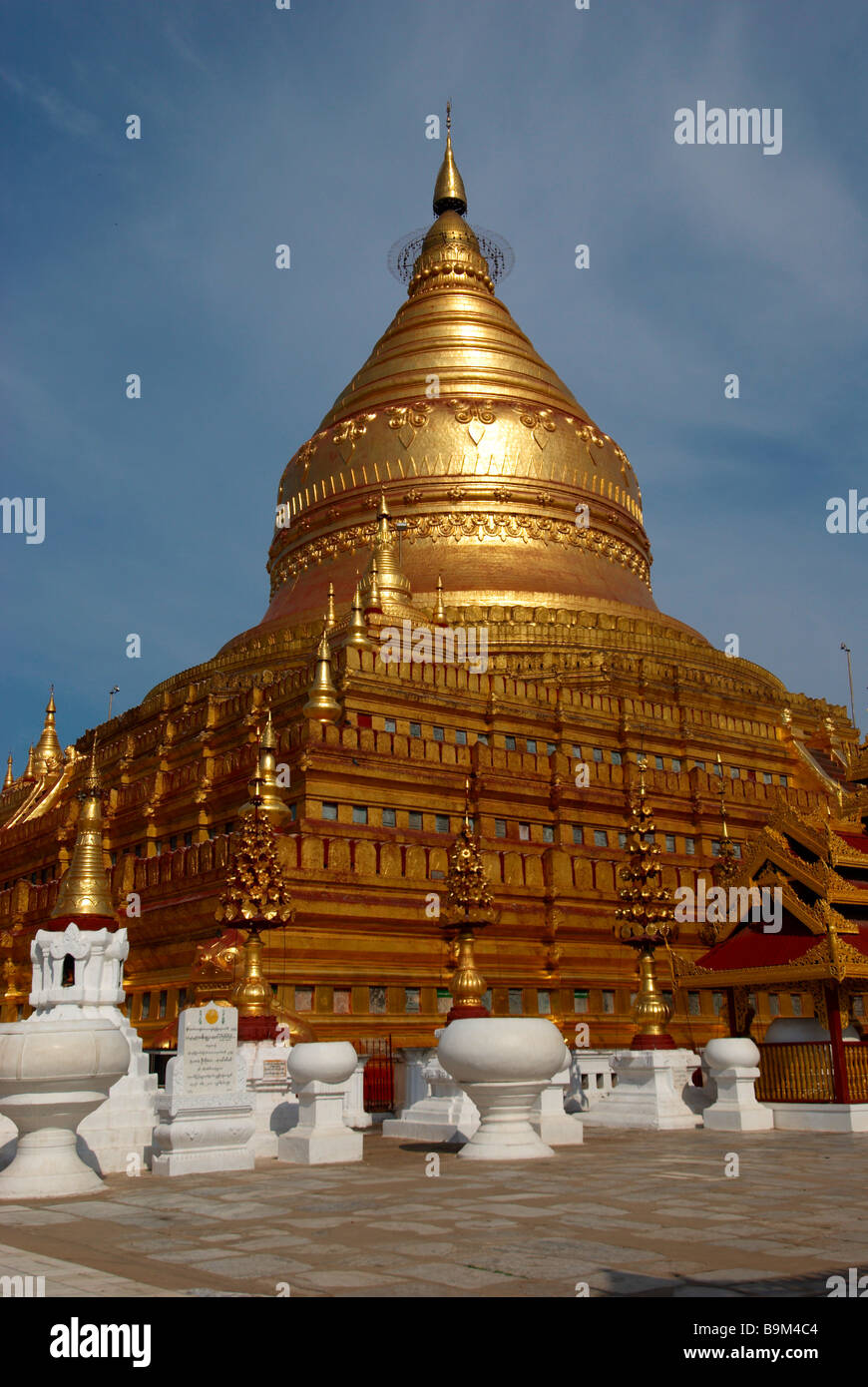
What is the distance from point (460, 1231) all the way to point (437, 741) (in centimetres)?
2135

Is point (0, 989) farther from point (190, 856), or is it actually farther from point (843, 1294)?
point (843, 1294)

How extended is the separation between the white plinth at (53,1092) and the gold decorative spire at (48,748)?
1439 inches

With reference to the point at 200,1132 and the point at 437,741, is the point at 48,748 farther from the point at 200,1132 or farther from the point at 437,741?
the point at 200,1132

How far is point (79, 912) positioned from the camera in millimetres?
18828

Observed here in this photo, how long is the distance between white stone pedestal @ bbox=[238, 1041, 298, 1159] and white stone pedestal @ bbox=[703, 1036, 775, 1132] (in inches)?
258

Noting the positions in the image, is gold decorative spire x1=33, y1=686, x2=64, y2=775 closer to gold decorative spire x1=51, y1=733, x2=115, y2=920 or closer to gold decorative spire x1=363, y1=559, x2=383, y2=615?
gold decorative spire x1=363, y1=559, x2=383, y2=615

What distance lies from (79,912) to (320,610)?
2303cm

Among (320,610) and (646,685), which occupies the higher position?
(320,610)

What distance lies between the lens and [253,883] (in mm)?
19391

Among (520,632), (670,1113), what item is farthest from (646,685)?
(670,1113)

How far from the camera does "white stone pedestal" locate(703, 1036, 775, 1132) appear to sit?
61.2ft

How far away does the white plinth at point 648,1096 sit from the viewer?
1939cm

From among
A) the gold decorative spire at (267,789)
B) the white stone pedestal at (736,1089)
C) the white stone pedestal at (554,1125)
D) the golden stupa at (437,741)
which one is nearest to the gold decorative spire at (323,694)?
the golden stupa at (437,741)

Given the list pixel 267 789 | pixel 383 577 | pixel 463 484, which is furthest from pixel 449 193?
pixel 267 789
